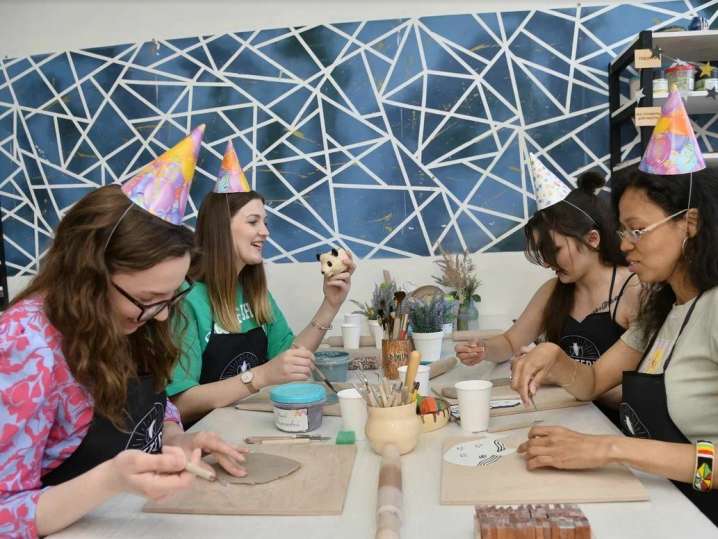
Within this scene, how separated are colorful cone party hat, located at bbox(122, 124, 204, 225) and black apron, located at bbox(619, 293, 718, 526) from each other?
1.01 metres

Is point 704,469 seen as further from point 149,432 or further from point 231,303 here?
point 231,303

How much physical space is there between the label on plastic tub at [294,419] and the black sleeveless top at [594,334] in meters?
1.02

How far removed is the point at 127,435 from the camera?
4.13 feet

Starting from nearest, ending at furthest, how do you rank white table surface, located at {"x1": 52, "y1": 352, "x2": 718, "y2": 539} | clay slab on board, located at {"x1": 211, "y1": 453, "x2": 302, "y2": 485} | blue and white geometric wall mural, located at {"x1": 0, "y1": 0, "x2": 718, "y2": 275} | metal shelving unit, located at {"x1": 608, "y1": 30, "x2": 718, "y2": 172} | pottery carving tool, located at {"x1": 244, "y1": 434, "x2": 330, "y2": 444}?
white table surface, located at {"x1": 52, "y1": 352, "x2": 718, "y2": 539} < clay slab on board, located at {"x1": 211, "y1": 453, "x2": 302, "y2": 485} < pottery carving tool, located at {"x1": 244, "y1": 434, "x2": 330, "y2": 444} < metal shelving unit, located at {"x1": 608, "y1": 30, "x2": 718, "y2": 172} < blue and white geometric wall mural, located at {"x1": 0, "y1": 0, "x2": 718, "y2": 275}

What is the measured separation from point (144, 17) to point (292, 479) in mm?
3171

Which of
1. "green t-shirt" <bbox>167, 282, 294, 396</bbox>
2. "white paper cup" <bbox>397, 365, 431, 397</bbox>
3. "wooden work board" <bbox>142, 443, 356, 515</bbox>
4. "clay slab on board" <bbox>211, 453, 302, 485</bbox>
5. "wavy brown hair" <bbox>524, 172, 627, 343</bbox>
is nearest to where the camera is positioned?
"wooden work board" <bbox>142, 443, 356, 515</bbox>

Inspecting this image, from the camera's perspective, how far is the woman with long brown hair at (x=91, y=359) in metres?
1.00

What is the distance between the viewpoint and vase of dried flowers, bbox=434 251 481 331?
Result: 3197 mm

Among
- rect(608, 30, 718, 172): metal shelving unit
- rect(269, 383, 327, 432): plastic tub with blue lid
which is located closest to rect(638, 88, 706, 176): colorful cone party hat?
rect(269, 383, 327, 432): plastic tub with blue lid

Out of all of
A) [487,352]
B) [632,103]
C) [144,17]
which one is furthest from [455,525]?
[144,17]

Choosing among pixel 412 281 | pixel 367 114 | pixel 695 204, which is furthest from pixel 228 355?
pixel 367 114

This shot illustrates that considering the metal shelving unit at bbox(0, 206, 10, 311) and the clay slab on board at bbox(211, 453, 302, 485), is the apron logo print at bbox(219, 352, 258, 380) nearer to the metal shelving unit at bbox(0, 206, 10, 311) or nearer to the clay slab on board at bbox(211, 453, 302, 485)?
the clay slab on board at bbox(211, 453, 302, 485)

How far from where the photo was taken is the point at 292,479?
1.17 meters

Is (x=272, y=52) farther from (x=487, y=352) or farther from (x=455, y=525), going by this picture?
(x=455, y=525)
